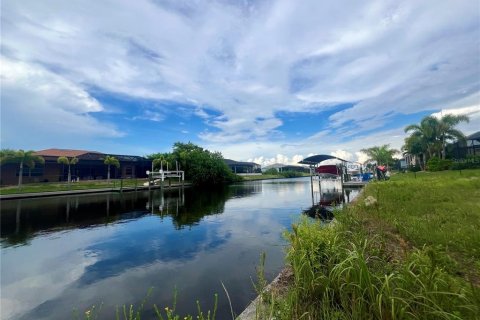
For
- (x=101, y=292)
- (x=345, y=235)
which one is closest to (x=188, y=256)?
(x=101, y=292)

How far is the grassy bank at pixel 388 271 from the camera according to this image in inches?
94.0

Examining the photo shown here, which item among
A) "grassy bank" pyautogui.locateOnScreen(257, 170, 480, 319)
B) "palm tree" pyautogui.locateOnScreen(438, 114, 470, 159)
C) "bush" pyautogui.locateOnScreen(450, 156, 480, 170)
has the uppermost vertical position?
"palm tree" pyautogui.locateOnScreen(438, 114, 470, 159)

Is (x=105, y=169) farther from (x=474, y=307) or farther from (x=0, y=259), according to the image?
(x=474, y=307)

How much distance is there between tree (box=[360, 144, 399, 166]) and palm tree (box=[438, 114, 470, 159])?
63.5 ft

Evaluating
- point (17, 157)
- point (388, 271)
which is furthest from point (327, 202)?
point (17, 157)

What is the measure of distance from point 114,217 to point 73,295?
10501 mm

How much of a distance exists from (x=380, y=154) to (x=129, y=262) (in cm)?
6053

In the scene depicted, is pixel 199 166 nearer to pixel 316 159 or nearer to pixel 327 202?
pixel 316 159

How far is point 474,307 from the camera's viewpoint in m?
2.12

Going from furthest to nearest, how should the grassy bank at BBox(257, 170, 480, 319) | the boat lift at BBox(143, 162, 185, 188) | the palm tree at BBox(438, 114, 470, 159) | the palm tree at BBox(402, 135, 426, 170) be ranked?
the palm tree at BBox(402, 135, 426, 170) < the boat lift at BBox(143, 162, 185, 188) < the palm tree at BBox(438, 114, 470, 159) < the grassy bank at BBox(257, 170, 480, 319)

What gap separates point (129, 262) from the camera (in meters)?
8.15

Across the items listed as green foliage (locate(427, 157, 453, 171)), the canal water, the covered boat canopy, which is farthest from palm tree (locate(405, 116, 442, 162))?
the canal water

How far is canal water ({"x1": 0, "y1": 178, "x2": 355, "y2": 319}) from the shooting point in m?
5.69

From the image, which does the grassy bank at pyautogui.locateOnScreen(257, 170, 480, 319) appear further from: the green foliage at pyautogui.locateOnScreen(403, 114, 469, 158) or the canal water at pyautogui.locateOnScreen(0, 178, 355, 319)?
the green foliage at pyautogui.locateOnScreen(403, 114, 469, 158)
